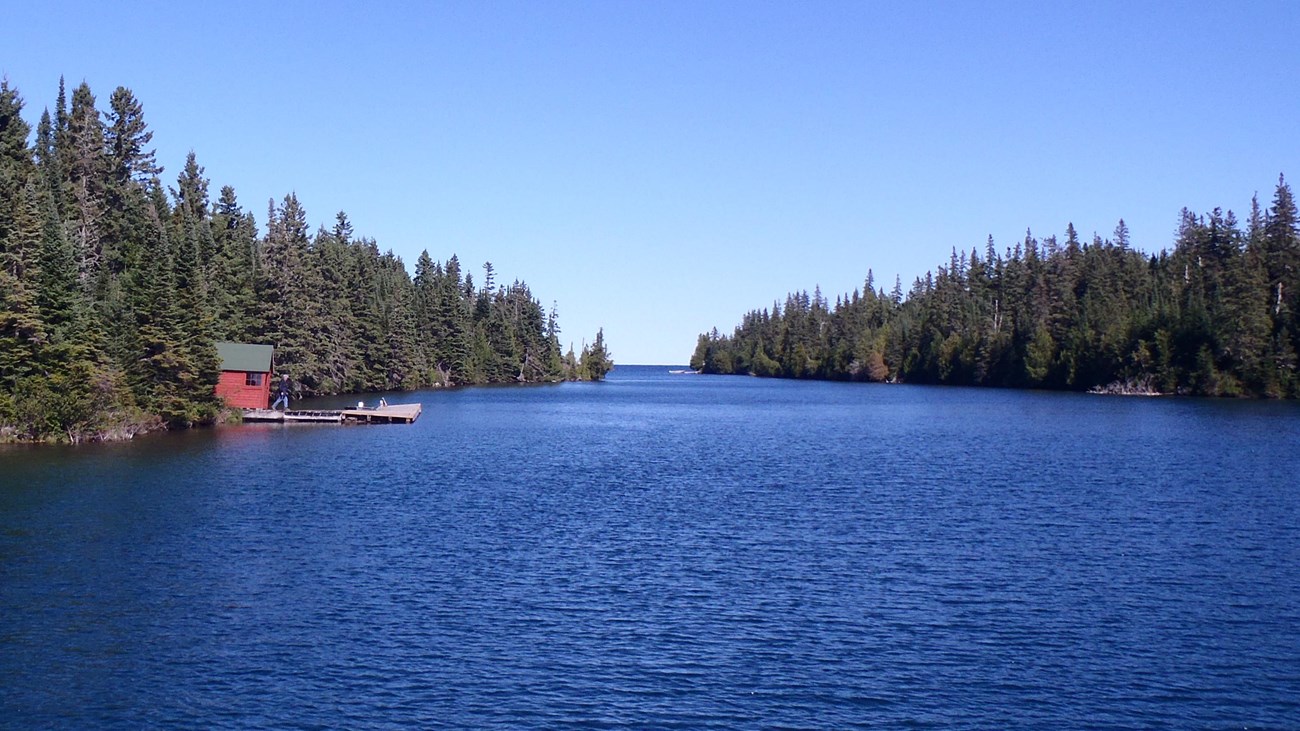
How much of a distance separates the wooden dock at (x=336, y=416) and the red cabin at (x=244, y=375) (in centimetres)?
132

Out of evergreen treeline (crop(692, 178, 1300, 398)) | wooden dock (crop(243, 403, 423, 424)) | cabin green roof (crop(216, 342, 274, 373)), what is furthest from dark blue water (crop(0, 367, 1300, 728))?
evergreen treeline (crop(692, 178, 1300, 398))

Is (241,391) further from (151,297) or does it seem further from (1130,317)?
(1130,317)

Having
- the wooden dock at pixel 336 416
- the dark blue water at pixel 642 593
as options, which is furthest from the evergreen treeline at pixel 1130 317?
the wooden dock at pixel 336 416

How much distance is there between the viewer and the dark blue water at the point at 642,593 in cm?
1883

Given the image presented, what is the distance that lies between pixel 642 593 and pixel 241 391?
58.9 metres

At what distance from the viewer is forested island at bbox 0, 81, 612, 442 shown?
54938 millimetres

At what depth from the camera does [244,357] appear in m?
77.6

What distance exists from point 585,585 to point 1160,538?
717 inches

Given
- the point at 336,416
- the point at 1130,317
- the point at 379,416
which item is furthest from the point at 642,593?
the point at 1130,317

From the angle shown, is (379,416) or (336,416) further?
(379,416)

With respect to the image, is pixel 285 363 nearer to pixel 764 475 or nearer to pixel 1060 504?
pixel 764 475

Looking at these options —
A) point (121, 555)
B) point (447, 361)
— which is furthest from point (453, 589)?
point (447, 361)

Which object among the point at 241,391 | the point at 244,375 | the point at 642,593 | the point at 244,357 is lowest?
the point at 642,593

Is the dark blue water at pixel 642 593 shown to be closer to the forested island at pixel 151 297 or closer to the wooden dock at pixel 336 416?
the forested island at pixel 151 297
